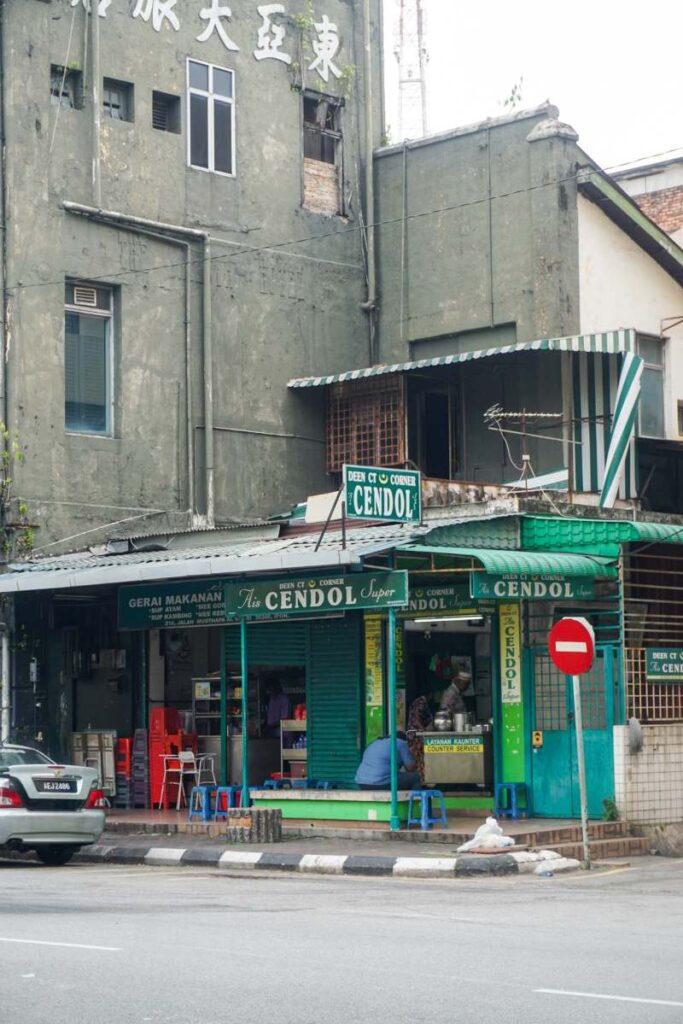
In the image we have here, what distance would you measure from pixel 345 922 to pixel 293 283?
1636cm

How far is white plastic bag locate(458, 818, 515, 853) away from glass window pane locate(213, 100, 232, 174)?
1292 cm

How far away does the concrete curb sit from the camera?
16.2 meters

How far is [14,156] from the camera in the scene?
76.2ft

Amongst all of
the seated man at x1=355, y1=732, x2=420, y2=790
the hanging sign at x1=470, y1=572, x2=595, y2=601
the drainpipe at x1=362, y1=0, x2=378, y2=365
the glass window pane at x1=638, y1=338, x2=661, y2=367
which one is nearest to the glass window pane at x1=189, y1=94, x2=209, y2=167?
the drainpipe at x1=362, y1=0, x2=378, y2=365

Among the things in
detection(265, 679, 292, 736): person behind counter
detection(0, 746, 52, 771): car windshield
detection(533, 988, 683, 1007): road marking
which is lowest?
detection(533, 988, 683, 1007): road marking

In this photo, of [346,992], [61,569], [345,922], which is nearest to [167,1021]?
[346,992]

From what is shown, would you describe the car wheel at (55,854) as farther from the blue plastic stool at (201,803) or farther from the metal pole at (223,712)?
the metal pole at (223,712)

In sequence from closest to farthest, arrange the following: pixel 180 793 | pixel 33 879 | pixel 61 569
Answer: pixel 33 879
pixel 61 569
pixel 180 793

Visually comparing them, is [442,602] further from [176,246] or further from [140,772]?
[176,246]

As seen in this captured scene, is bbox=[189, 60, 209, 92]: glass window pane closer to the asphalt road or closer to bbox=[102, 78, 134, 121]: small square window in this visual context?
bbox=[102, 78, 134, 121]: small square window

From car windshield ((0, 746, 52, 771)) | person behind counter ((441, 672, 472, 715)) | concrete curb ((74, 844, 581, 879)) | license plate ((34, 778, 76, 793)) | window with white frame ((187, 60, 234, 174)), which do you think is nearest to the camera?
concrete curb ((74, 844, 581, 879))

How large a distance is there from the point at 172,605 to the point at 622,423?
677 centimetres

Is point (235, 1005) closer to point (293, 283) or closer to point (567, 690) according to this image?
point (567, 690)

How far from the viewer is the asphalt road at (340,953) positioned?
781cm
